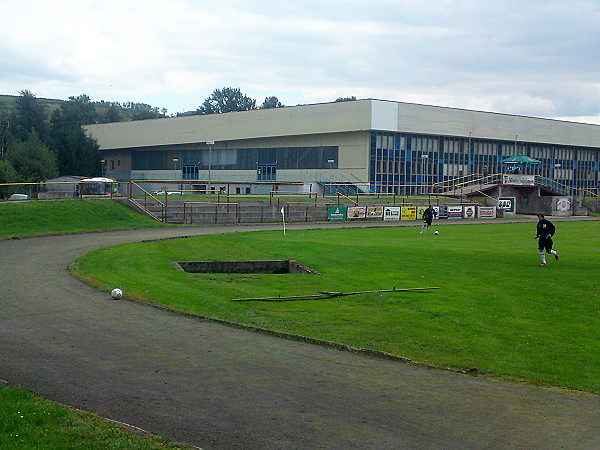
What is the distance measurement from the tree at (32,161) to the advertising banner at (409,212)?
162 ft

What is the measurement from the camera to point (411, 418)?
31.1 ft

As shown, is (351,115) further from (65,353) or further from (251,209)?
(65,353)

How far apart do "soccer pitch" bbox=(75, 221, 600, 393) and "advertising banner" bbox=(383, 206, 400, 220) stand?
2800 centimetres

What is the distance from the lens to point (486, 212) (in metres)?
71.4

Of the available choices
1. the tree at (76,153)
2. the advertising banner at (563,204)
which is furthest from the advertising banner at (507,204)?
the tree at (76,153)

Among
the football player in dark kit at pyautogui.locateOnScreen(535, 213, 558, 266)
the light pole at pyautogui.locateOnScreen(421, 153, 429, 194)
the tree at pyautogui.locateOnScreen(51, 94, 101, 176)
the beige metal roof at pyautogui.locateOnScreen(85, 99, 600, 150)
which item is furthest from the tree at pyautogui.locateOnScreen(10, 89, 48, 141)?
the football player in dark kit at pyautogui.locateOnScreen(535, 213, 558, 266)

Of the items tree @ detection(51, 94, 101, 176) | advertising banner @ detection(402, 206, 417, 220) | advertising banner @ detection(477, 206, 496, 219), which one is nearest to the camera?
advertising banner @ detection(402, 206, 417, 220)

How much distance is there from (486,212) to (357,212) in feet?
55.4

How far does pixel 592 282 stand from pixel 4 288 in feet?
57.7

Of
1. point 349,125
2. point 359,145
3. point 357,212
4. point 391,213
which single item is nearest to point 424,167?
point 359,145

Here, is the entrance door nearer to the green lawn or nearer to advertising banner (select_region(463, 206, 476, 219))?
advertising banner (select_region(463, 206, 476, 219))

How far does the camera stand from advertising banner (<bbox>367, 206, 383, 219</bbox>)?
6206 centimetres

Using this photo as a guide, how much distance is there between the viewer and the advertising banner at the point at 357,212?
200ft

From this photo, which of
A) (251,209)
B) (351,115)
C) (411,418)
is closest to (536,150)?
(351,115)
